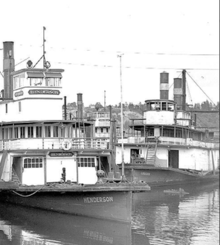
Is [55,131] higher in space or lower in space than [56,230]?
higher

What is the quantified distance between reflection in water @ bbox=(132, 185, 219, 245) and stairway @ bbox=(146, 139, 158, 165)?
4.97 meters

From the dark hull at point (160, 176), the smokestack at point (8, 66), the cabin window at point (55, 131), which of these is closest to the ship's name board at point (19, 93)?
the cabin window at point (55, 131)

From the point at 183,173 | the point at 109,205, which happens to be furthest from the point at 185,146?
the point at 109,205

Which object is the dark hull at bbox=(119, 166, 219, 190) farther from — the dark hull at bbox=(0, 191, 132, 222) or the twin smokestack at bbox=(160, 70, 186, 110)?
the dark hull at bbox=(0, 191, 132, 222)

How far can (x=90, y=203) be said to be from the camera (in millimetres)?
30906

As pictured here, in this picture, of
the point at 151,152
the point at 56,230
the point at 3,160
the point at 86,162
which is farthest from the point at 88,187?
the point at 151,152

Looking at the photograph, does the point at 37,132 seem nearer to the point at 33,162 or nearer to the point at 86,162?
the point at 33,162

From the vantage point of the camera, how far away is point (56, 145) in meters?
34.0

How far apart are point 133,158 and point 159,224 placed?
72.6 ft

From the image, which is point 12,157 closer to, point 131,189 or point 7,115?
point 7,115

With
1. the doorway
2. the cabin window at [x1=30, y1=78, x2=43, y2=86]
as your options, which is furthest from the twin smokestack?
the cabin window at [x1=30, y1=78, x2=43, y2=86]

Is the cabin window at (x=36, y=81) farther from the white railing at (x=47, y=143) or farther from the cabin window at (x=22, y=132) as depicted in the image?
the white railing at (x=47, y=143)

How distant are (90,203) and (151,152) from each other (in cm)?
2431

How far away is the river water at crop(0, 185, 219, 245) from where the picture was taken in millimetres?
26984
